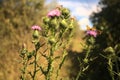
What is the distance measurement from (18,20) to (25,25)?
47.4 inches

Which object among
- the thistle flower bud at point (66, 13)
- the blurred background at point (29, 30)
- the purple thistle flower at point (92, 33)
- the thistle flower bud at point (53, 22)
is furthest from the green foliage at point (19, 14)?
the thistle flower bud at point (53, 22)

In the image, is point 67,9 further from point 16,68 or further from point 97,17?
point 97,17

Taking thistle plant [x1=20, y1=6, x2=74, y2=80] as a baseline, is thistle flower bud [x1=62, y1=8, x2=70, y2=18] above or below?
above

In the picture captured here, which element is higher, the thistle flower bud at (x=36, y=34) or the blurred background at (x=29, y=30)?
the blurred background at (x=29, y=30)

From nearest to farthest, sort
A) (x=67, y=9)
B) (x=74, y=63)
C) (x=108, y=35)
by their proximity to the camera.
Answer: (x=67, y=9) < (x=108, y=35) < (x=74, y=63)

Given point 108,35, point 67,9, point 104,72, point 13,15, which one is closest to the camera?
point 67,9

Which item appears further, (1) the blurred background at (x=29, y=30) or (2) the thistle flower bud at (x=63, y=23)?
(1) the blurred background at (x=29, y=30)

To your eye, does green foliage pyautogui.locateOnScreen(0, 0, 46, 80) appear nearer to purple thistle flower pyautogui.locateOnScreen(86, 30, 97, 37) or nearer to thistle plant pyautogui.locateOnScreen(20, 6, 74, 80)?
purple thistle flower pyautogui.locateOnScreen(86, 30, 97, 37)

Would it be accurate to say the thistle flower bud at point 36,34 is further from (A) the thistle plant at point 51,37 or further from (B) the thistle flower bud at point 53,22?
(B) the thistle flower bud at point 53,22

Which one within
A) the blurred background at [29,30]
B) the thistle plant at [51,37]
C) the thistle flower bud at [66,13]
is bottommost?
the thistle plant at [51,37]

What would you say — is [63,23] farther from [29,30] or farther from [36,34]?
[29,30]

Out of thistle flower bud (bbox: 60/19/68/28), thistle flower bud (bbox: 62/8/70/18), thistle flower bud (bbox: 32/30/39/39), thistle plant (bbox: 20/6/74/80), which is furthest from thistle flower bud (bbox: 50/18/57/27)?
thistle flower bud (bbox: 62/8/70/18)

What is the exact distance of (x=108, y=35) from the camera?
18.8m

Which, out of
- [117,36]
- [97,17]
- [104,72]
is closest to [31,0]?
[97,17]
